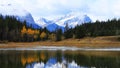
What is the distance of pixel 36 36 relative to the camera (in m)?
196

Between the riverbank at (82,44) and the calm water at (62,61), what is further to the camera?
the riverbank at (82,44)

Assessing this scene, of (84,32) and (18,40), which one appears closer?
(18,40)

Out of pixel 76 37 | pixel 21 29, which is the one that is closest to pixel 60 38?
pixel 76 37

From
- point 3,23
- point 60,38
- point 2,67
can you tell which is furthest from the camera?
point 60,38

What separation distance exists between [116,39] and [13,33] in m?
61.9

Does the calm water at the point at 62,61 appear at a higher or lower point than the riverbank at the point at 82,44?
higher

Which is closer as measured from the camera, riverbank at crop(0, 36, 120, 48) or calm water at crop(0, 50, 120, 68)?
calm water at crop(0, 50, 120, 68)

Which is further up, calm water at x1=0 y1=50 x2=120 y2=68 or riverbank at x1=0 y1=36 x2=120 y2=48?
calm water at x1=0 y1=50 x2=120 y2=68

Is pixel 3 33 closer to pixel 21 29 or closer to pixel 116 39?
pixel 21 29

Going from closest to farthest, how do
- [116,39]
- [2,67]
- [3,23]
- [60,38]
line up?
1. [2,67]
2. [116,39]
3. [3,23]
4. [60,38]

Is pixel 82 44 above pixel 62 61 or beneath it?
beneath

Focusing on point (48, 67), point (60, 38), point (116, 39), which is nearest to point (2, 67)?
point (48, 67)

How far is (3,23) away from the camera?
17850cm

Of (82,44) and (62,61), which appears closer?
(62,61)
